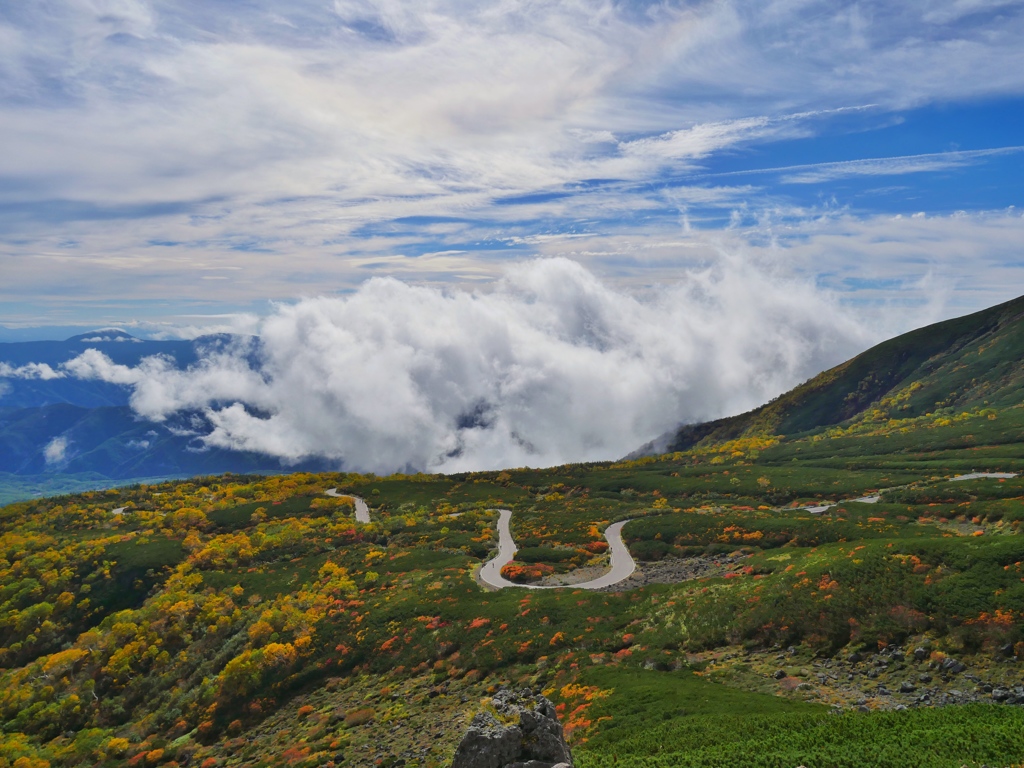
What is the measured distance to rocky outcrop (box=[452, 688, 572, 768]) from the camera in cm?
2142

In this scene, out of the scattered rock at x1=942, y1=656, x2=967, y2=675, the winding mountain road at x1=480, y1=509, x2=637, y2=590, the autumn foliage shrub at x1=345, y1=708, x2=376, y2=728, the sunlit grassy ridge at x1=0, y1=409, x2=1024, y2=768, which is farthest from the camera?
the winding mountain road at x1=480, y1=509, x2=637, y2=590

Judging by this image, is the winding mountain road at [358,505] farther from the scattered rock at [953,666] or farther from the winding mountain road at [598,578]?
the scattered rock at [953,666]

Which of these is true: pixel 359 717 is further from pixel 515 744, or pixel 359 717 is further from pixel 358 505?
pixel 358 505

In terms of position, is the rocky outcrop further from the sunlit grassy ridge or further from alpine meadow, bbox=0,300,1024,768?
the sunlit grassy ridge

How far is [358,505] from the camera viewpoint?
149 metres

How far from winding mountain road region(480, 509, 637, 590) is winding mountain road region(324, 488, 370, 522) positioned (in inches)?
1715

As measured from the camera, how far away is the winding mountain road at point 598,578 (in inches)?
2704

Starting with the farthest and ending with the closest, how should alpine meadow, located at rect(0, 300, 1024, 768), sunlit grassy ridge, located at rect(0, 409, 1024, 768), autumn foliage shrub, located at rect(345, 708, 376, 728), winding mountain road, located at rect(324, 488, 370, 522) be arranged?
winding mountain road, located at rect(324, 488, 370, 522)
autumn foliage shrub, located at rect(345, 708, 376, 728)
sunlit grassy ridge, located at rect(0, 409, 1024, 768)
alpine meadow, located at rect(0, 300, 1024, 768)

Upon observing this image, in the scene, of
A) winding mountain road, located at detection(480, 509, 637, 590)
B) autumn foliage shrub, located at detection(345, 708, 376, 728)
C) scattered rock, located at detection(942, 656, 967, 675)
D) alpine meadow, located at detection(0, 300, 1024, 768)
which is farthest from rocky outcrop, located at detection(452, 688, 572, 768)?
winding mountain road, located at detection(480, 509, 637, 590)

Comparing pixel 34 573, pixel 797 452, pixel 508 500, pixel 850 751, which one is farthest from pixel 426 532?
pixel 797 452

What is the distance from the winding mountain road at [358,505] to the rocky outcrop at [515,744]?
113991 millimetres

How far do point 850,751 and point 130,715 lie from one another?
75074 millimetres

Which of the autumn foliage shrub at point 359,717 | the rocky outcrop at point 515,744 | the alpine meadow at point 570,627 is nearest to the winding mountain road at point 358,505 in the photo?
the alpine meadow at point 570,627

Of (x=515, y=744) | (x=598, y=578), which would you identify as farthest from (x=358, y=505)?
(x=515, y=744)
